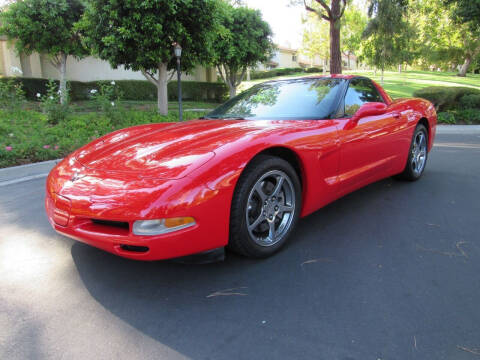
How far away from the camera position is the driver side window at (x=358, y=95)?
9.99ft

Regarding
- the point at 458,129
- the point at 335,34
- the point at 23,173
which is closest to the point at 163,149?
the point at 23,173

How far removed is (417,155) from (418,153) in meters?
0.03

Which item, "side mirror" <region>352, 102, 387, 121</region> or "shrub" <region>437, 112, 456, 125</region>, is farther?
"shrub" <region>437, 112, 456, 125</region>

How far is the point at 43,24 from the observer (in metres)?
12.5

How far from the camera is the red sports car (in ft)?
5.98

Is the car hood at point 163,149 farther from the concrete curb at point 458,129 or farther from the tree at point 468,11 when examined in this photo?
the tree at point 468,11

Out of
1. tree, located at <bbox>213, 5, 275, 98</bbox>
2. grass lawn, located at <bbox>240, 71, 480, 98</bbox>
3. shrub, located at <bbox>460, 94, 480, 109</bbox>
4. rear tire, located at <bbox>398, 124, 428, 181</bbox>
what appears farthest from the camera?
grass lawn, located at <bbox>240, 71, 480, 98</bbox>

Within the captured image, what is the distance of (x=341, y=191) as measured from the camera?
2828 millimetres

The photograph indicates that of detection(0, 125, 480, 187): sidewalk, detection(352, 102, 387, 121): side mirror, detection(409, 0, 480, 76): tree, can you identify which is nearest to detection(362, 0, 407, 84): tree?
detection(352, 102, 387, 121): side mirror

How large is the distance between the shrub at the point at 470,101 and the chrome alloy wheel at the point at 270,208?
12.7 metres

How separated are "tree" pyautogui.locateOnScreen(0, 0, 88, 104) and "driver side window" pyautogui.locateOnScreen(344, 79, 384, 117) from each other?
1121cm

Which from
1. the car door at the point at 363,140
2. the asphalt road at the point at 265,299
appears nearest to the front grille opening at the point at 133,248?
the asphalt road at the point at 265,299

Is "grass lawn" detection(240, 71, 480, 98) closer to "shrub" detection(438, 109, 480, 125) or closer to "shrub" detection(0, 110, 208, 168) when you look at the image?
"shrub" detection(438, 109, 480, 125)

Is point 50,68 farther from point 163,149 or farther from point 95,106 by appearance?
point 163,149
